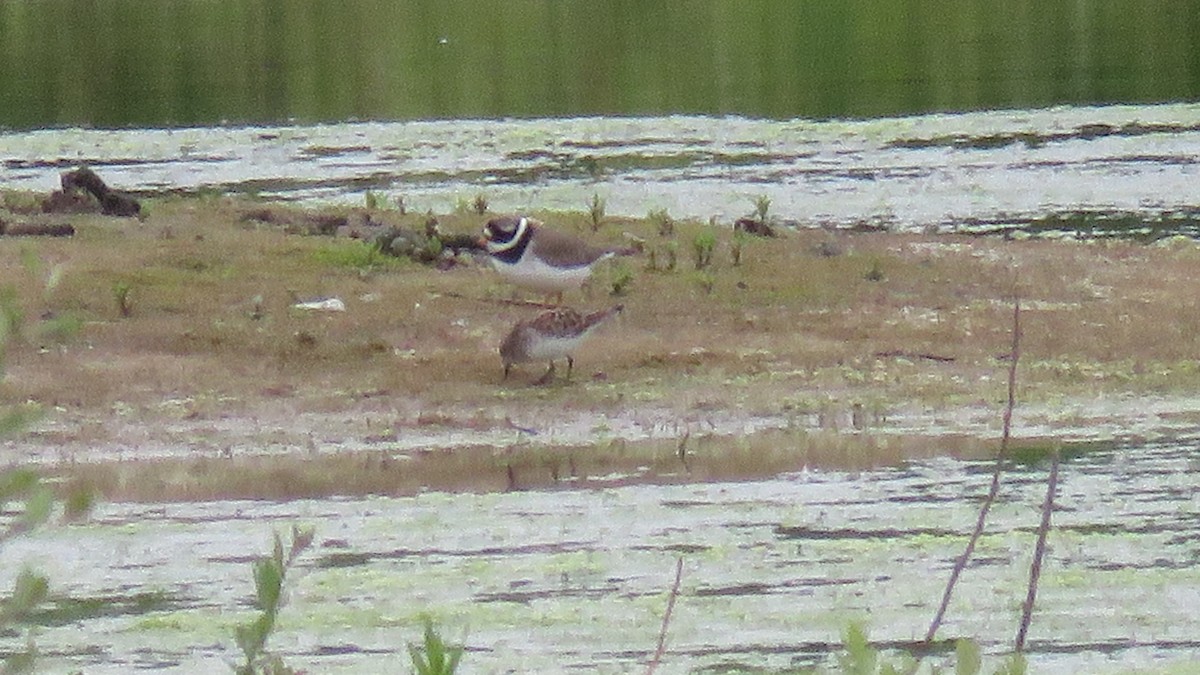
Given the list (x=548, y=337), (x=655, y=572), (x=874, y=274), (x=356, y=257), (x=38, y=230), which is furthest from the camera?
(x=38, y=230)

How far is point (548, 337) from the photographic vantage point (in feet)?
35.6

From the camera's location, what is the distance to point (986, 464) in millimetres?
9383

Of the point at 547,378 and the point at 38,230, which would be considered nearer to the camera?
the point at 547,378

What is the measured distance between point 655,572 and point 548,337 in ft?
9.94

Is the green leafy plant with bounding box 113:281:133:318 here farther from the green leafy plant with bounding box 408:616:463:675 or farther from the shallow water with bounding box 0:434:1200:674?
the green leafy plant with bounding box 408:616:463:675

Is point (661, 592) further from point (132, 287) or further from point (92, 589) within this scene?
point (132, 287)

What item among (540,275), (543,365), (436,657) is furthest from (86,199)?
(436,657)

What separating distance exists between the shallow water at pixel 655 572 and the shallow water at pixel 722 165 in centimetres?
725

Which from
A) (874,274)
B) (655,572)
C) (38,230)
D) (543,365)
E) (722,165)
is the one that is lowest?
(655,572)

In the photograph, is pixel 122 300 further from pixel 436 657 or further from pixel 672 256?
pixel 436 657

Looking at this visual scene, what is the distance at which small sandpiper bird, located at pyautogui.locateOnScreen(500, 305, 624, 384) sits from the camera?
1086 cm

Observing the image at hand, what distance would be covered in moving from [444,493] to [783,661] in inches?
99.2

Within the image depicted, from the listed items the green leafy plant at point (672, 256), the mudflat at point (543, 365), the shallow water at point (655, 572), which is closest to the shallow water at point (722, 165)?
the green leafy plant at point (672, 256)

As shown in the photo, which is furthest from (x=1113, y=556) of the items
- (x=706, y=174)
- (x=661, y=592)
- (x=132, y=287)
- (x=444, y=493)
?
(x=706, y=174)
